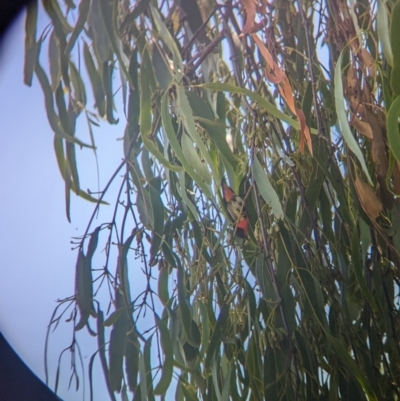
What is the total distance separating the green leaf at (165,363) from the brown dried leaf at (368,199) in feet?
0.67

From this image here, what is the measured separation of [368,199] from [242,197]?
4.2 inches

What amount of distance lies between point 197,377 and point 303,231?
18cm

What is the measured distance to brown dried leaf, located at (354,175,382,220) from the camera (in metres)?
0.37

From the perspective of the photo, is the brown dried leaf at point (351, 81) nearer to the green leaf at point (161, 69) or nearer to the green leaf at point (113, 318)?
the green leaf at point (161, 69)

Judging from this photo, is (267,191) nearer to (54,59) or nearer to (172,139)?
(172,139)

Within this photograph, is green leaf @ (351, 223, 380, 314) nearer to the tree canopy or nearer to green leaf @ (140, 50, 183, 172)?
the tree canopy

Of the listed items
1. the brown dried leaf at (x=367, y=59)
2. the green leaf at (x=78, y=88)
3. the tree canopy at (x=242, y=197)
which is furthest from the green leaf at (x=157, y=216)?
the brown dried leaf at (x=367, y=59)

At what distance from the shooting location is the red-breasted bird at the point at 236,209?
40 cm

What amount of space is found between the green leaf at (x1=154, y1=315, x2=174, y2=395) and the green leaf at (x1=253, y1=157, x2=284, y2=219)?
15 cm

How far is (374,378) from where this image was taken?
406 mm

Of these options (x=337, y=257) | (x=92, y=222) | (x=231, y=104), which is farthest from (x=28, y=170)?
(x=337, y=257)

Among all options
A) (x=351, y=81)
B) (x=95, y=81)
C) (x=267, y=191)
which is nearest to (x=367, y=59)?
(x=351, y=81)

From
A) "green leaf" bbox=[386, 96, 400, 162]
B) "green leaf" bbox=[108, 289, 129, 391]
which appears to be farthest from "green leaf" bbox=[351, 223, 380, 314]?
"green leaf" bbox=[108, 289, 129, 391]

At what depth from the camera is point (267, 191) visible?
36 cm
